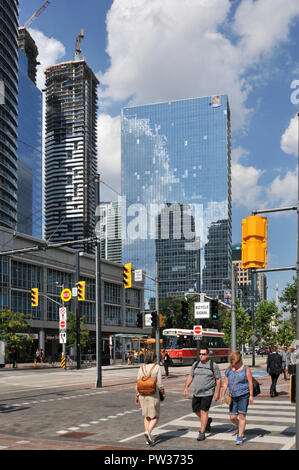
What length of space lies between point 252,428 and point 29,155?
173 m

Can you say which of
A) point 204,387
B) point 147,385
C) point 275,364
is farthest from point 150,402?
point 275,364

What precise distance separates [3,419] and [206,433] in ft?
19.7

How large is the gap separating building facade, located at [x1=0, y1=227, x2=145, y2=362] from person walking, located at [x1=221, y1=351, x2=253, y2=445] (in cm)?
4583

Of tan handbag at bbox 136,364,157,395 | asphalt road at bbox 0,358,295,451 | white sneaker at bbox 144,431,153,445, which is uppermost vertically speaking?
tan handbag at bbox 136,364,157,395

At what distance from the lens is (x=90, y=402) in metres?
18.9

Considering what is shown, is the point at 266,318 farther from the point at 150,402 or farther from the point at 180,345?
the point at 150,402

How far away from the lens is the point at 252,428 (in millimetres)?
12086

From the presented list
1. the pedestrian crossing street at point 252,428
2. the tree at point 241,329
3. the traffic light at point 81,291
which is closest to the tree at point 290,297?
the tree at point 241,329

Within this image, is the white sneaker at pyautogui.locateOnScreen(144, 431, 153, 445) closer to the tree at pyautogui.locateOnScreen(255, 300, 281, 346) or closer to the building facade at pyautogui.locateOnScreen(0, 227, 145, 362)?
the tree at pyautogui.locateOnScreen(255, 300, 281, 346)

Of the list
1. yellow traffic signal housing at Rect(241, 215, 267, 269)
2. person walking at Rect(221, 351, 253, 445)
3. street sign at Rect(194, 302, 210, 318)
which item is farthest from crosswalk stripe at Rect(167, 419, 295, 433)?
street sign at Rect(194, 302, 210, 318)

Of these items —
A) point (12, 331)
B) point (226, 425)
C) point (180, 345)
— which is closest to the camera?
point (226, 425)

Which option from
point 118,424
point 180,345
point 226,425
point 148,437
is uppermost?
point 148,437

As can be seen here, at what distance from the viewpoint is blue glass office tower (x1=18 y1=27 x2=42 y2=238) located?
557 ft
